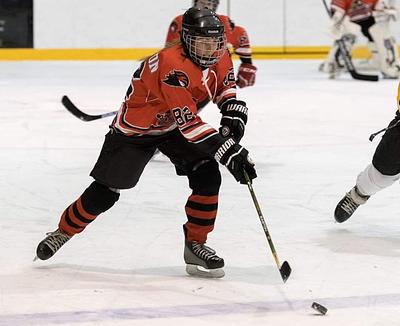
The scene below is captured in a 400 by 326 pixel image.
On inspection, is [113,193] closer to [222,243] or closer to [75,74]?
[222,243]

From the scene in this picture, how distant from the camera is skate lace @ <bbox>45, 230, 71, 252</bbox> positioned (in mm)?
2990

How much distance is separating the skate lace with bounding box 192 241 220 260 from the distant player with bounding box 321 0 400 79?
595 centimetres

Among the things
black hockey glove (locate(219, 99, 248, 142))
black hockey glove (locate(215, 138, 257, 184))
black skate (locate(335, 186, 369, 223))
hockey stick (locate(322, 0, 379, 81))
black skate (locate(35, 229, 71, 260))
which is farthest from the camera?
hockey stick (locate(322, 0, 379, 81))

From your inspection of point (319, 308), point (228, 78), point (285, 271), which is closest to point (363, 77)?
point (228, 78)

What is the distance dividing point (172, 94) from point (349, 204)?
105 cm

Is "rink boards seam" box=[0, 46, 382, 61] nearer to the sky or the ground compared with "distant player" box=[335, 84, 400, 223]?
nearer to the ground

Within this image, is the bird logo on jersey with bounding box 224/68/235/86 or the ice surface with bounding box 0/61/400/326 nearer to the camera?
the ice surface with bounding box 0/61/400/326

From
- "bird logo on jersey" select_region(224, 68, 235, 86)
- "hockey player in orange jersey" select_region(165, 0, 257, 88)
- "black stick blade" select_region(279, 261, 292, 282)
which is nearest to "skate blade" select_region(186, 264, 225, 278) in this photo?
"black stick blade" select_region(279, 261, 292, 282)

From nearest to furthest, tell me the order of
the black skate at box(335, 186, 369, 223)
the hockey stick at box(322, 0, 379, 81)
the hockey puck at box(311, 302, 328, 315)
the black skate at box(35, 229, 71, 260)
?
1. the hockey puck at box(311, 302, 328, 315)
2. the black skate at box(35, 229, 71, 260)
3. the black skate at box(335, 186, 369, 223)
4. the hockey stick at box(322, 0, 379, 81)

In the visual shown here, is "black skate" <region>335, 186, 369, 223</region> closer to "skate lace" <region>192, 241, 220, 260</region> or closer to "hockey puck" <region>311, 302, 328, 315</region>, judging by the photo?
"skate lace" <region>192, 241, 220, 260</region>

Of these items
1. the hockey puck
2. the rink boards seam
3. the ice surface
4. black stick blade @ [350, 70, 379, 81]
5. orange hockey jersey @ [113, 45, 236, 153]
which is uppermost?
orange hockey jersey @ [113, 45, 236, 153]

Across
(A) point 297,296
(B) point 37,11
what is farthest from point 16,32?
(A) point 297,296

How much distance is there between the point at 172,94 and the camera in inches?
107

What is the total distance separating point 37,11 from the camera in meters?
9.80
